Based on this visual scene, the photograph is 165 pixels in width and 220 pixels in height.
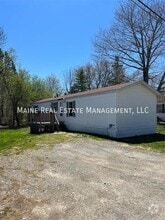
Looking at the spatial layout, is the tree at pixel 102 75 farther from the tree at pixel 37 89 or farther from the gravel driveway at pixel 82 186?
the gravel driveway at pixel 82 186

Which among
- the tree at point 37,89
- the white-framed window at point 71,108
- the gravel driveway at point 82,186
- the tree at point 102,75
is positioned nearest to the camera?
the gravel driveway at point 82,186

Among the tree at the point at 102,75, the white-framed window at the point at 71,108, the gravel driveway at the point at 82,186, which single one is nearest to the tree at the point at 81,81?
the tree at the point at 102,75

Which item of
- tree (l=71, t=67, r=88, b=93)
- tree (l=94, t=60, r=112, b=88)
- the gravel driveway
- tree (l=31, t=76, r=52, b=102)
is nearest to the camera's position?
the gravel driveway

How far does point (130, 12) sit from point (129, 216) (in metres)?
28.9

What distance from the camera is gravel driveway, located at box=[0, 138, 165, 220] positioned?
495 centimetres

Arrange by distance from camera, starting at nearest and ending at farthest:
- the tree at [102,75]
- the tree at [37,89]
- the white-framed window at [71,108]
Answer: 1. the white-framed window at [71,108]
2. the tree at [37,89]
3. the tree at [102,75]

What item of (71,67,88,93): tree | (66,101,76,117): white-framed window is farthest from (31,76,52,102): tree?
(71,67,88,93): tree

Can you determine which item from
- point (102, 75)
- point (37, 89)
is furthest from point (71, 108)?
point (102, 75)

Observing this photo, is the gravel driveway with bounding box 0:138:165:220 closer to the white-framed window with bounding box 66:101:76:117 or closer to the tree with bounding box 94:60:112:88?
the white-framed window with bounding box 66:101:76:117

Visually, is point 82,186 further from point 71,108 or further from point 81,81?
point 81,81

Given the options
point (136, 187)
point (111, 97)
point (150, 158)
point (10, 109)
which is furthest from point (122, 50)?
point (136, 187)

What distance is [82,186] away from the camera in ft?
21.1

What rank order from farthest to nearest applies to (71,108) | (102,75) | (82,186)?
A: (102,75) < (71,108) < (82,186)

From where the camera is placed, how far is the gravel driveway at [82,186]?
4.95 meters
